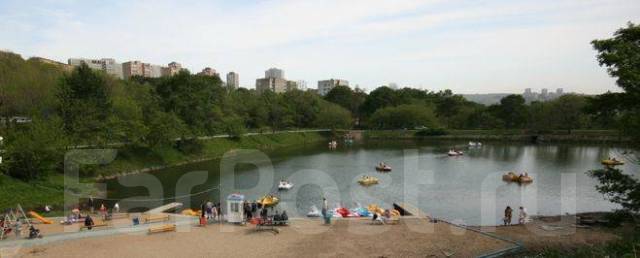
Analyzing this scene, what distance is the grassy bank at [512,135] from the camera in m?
84.4

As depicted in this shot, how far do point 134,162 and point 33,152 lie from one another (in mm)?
14632

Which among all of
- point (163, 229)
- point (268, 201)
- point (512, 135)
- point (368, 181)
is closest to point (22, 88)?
point (268, 201)

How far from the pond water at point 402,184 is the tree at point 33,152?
16.6 feet

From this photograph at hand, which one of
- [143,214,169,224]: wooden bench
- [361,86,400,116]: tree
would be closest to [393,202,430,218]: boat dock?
[143,214,169,224]: wooden bench

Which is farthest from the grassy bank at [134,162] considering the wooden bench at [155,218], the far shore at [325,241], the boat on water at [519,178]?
the boat on water at [519,178]

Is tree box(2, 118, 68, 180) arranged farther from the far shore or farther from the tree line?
the far shore

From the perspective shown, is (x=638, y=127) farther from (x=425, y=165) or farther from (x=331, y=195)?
(x=425, y=165)

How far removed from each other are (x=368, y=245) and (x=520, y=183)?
25907mm

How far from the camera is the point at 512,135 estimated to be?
308ft

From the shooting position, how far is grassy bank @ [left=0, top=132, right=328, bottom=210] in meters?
30.5

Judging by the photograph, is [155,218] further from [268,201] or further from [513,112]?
[513,112]

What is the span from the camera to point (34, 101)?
47.6 meters

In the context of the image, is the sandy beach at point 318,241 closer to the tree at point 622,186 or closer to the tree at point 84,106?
Answer: the tree at point 622,186

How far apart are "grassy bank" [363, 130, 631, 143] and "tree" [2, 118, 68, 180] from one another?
253ft
